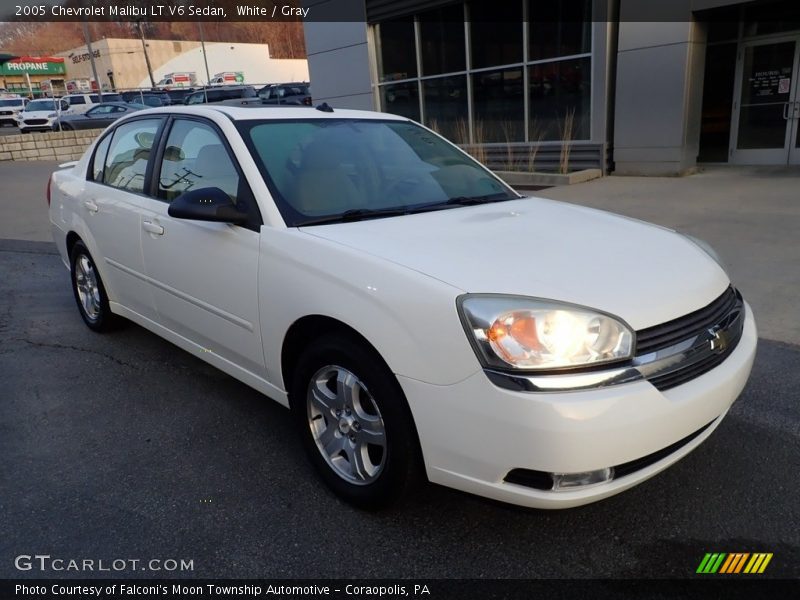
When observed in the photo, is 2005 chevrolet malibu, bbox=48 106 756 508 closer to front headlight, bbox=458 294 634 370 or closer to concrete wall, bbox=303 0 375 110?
front headlight, bbox=458 294 634 370

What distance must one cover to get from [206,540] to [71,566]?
494 mm

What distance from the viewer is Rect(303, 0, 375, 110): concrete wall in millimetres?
15961

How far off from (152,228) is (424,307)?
215 centimetres

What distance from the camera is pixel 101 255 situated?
443 centimetres

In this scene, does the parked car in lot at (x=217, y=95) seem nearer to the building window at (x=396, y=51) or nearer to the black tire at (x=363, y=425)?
the building window at (x=396, y=51)

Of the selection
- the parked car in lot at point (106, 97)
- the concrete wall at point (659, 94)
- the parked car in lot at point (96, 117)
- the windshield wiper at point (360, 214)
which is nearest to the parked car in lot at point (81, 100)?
the parked car in lot at point (106, 97)

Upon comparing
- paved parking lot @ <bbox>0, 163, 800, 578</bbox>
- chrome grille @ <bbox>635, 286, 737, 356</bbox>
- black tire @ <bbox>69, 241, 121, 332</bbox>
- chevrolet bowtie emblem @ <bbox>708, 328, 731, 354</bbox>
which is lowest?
paved parking lot @ <bbox>0, 163, 800, 578</bbox>

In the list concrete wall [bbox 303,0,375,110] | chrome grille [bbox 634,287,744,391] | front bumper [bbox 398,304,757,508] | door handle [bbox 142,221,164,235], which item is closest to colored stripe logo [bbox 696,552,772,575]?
front bumper [bbox 398,304,757,508]

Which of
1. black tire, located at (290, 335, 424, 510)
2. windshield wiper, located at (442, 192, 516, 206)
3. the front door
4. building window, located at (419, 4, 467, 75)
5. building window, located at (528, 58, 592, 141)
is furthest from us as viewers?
building window, located at (419, 4, 467, 75)

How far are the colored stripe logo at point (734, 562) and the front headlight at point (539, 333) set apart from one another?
87 centimetres

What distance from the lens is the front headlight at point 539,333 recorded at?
6.90ft

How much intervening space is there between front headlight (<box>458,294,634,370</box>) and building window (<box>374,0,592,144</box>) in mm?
10621

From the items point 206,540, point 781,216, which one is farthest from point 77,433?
point 781,216

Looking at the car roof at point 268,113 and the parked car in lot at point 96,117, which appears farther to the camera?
the parked car in lot at point 96,117
